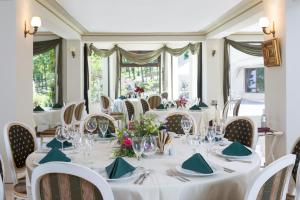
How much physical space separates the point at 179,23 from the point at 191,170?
633 cm

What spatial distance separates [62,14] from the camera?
683 centimetres

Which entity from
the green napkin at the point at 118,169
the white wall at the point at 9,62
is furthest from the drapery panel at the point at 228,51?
the green napkin at the point at 118,169

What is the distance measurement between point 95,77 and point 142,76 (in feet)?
5.93

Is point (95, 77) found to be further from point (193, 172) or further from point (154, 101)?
point (193, 172)

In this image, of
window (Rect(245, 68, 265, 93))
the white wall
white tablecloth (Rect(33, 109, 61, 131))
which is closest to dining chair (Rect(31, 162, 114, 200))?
the white wall

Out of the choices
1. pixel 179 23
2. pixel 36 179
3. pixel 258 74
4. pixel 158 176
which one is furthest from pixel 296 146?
pixel 258 74

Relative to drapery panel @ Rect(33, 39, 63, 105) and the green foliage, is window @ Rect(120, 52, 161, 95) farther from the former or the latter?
drapery panel @ Rect(33, 39, 63, 105)

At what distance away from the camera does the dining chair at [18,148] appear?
298 centimetres

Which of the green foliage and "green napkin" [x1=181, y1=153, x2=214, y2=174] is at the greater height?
the green foliage

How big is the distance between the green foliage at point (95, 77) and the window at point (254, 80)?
497 cm

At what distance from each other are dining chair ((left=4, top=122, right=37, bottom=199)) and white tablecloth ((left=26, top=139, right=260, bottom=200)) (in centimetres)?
65

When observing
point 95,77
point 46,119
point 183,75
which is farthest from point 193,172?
point 183,75

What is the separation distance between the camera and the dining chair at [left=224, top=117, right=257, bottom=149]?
11.1 feet

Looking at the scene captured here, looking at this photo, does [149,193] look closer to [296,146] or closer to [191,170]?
[191,170]
